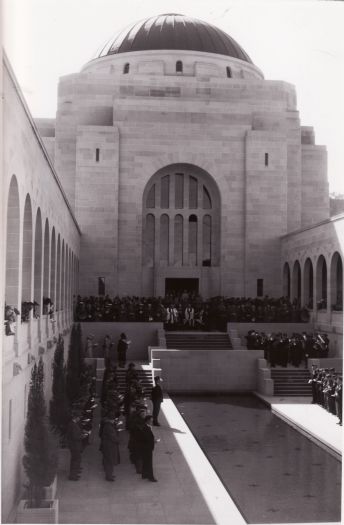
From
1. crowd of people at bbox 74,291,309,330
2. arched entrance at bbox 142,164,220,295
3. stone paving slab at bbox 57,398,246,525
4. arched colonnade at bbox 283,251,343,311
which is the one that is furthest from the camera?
arched entrance at bbox 142,164,220,295

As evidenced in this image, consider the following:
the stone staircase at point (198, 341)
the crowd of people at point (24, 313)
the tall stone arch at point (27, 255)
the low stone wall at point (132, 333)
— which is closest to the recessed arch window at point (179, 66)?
the low stone wall at point (132, 333)

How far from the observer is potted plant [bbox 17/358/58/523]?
10.1 m

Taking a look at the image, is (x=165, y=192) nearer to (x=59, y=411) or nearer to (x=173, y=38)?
(x=173, y=38)

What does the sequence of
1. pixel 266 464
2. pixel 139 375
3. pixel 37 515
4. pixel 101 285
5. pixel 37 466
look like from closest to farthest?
pixel 37 515 → pixel 37 466 → pixel 266 464 → pixel 139 375 → pixel 101 285

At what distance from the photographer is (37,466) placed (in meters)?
10.9

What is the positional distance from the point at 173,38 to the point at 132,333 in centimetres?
2154

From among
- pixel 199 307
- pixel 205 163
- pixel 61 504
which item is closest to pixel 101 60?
pixel 205 163

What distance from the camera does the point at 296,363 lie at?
2652cm

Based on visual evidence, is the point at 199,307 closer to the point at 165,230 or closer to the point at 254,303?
the point at 254,303

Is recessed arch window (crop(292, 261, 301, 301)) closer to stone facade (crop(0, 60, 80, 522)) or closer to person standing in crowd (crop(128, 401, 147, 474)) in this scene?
stone facade (crop(0, 60, 80, 522))

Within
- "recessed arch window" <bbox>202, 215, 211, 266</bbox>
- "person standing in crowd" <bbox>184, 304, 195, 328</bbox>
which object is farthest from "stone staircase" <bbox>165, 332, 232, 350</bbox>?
"recessed arch window" <bbox>202, 215, 211, 266</bbox>

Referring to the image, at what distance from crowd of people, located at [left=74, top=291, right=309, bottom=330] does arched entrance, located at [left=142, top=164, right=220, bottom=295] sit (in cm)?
512

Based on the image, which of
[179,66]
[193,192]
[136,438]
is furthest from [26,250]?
[179,66]

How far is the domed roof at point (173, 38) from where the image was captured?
137 ft
